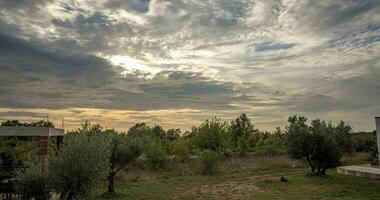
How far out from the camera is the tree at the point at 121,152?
21.2m

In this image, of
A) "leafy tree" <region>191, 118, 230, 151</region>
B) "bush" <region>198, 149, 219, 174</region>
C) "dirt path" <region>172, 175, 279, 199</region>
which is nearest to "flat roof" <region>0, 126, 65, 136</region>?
"dirt path" <region>172, 175, 279, 199</region>

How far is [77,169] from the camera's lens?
12.9 meters

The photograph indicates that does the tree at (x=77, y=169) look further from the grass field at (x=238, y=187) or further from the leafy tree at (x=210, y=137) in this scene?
the leafy tree at (x=210, y=137)

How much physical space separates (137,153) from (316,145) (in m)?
15.3

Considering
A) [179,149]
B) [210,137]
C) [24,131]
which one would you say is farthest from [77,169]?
[210,137]

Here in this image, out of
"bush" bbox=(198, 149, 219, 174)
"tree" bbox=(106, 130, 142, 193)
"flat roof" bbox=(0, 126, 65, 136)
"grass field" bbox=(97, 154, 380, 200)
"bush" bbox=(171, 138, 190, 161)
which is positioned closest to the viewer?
"flat roof" bbox=(0, 126, 65, 136)

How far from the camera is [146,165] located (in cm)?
3669

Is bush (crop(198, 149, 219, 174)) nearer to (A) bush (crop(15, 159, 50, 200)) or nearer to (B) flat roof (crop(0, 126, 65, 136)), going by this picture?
(B) flat roof (crop(0, 126, 65, 136))

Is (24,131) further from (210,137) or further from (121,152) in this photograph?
(210,137)

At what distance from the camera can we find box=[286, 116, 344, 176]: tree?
94.0 ft

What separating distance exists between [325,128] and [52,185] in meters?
23.4

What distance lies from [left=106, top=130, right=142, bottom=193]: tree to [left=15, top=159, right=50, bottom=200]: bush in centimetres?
779

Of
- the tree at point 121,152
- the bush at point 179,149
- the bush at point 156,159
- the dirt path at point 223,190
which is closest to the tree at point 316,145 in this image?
the dirt path at point 223,190

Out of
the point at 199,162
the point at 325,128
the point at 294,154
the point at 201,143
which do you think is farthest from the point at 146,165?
the point at 201,143
